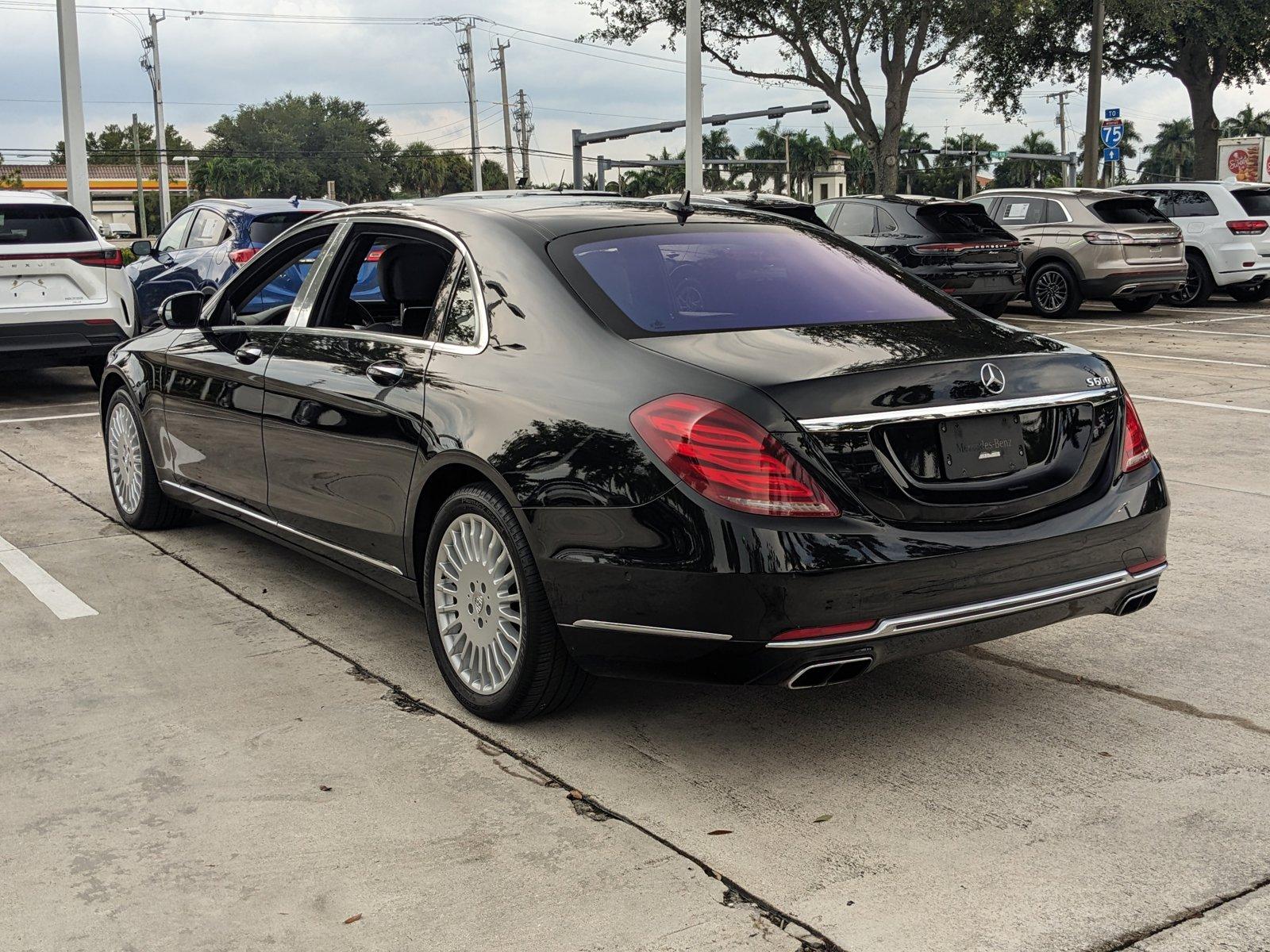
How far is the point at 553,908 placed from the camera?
2992 millimetres

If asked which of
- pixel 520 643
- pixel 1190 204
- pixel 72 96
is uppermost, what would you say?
pixel 72 96

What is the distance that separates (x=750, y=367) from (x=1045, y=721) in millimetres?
1445

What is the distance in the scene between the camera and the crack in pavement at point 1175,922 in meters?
2.79

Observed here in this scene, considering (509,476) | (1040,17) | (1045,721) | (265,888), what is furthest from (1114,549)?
(1040,17)

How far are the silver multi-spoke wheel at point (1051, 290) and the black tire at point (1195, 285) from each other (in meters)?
1.83

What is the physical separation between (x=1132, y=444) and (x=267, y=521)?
3.13 m

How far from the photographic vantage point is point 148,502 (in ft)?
21.3

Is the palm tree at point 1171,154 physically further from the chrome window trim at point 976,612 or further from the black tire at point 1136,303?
the chrome window trim at point 976,612

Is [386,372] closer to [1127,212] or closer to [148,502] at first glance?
[148,502]

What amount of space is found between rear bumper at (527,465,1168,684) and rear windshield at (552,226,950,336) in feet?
2.21

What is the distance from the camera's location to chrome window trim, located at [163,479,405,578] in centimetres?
459

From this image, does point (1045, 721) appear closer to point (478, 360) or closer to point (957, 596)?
point (957, 596)

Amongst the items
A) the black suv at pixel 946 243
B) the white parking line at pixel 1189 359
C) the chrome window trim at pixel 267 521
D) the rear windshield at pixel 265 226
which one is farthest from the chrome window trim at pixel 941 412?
the black suv at pixel 946 243

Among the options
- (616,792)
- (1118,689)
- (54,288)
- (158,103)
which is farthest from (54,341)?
(158,103)
